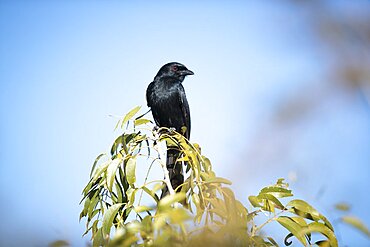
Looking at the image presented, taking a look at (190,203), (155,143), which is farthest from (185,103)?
(190,203)

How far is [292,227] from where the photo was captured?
6.36 feet

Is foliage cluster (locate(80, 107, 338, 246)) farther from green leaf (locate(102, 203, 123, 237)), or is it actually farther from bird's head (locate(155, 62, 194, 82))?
bird's head (locate(155, 62, 194, 82))

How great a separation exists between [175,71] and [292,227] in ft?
11.8

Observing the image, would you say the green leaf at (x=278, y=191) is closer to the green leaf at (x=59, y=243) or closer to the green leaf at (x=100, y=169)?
the green leaf at (x=100, y=169)

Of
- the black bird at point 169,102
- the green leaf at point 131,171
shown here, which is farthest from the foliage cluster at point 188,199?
the black bird at point 169,102

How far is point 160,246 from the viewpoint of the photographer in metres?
1.08

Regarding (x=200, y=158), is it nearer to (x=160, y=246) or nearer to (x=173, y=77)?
(x=160, y=246)

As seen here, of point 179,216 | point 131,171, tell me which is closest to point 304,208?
point 131,171

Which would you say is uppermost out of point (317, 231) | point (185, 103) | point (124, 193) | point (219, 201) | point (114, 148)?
point (185, 103)

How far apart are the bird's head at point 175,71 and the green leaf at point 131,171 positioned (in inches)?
125

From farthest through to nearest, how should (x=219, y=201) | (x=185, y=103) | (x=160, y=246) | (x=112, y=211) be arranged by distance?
(x=185, y=103), (x=112, y=211), (x=219, y=201), (x=160, y=246)

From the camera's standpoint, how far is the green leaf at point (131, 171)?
214 cm

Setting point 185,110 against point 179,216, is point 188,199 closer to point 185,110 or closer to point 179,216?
point 179,216

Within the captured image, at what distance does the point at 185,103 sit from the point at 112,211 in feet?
10.4
